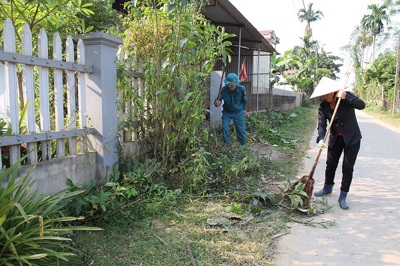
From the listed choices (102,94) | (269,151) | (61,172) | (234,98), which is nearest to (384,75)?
(269,151)

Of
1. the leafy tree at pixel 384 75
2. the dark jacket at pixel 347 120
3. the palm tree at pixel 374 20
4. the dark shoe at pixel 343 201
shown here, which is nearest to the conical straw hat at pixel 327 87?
the dark jacket at pixel 347 120

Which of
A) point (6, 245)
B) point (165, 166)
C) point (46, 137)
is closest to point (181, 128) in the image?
point (165, 166)

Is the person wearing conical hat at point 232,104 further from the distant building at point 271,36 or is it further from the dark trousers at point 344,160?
the distant building at point 271,36

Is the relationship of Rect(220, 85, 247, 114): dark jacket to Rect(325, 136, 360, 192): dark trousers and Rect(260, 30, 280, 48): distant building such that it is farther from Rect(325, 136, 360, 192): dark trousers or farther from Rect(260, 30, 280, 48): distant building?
Rect(260, 30, 280, 48): distant building

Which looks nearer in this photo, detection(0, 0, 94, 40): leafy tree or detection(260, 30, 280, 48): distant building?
detection(0, 0, 94, 40): leafy tree

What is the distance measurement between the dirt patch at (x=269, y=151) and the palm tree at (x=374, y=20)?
42.0 meters

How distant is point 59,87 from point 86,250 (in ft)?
5.40

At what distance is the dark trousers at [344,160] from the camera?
4125 mm

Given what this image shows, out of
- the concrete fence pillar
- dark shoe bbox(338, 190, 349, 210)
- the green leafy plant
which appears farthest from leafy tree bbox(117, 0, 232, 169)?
the green leafy plant

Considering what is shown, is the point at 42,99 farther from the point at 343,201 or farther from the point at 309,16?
the point at 309,16

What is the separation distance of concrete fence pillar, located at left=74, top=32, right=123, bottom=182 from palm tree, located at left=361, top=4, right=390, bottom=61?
46462 millimetres

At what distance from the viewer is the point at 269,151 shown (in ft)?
24.0

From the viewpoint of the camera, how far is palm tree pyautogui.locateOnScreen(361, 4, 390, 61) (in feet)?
142

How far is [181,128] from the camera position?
4449 mm
